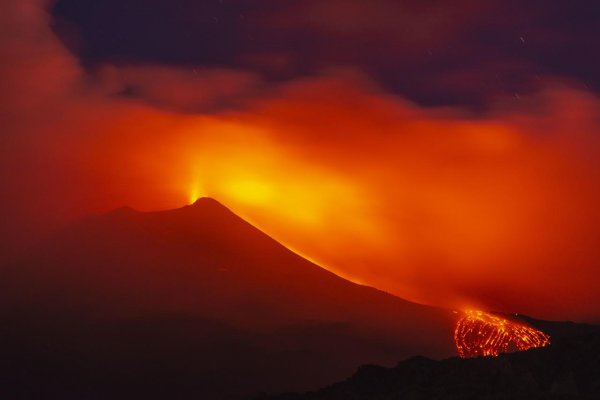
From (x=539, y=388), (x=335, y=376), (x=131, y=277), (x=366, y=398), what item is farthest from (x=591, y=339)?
(x=131, y=277)

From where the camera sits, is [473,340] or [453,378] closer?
[453,378]

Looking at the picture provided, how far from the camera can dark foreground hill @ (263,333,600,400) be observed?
39.6 meters

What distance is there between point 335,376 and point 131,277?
44.9 metres

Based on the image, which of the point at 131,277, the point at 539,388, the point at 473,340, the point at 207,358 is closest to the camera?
the point at 539,388

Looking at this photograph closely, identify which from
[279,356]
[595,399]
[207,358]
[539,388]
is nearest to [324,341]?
[279,356]

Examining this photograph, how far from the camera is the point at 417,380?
151 ft

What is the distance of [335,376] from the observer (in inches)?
3287

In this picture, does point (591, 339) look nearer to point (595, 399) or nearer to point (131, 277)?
point (595, 399)

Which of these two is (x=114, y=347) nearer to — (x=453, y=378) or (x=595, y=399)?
(x=453, y=378)

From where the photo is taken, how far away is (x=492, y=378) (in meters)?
41.8

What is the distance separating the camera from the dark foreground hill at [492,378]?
3962 cm

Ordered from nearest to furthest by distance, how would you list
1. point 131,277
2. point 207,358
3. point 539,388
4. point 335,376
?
point 539,388, point 335,376, point 207,358, point 131,277

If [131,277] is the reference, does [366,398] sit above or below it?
below

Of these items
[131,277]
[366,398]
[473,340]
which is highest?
[131,277]
